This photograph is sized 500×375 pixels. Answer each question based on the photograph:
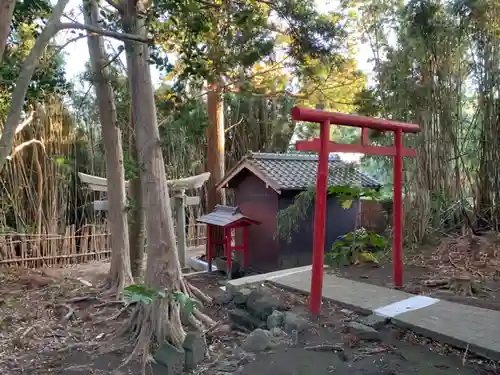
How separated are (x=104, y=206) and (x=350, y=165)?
413 cm

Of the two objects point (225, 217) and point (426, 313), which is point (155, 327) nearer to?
point (426, 313)

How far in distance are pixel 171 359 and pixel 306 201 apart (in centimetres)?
353

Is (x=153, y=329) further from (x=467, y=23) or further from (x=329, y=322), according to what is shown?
(x=467, y=23)

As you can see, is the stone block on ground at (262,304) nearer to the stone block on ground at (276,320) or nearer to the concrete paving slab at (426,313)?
the stone block on ground at (276,320)

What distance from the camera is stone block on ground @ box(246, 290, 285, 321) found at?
3.85 m

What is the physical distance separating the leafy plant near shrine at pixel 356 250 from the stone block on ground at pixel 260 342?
97.4 inches

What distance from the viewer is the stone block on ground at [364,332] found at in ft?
10.6

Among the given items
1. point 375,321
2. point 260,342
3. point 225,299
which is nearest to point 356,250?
point 225,299

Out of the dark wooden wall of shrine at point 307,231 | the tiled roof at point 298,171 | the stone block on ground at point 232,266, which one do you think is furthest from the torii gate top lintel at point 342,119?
the stone block on ground at point 232,266

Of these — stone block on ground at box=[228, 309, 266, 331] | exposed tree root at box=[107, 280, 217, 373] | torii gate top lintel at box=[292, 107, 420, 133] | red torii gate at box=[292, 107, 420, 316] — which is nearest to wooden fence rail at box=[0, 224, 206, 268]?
exposed tree root at box=[107, 280, 217, 373]

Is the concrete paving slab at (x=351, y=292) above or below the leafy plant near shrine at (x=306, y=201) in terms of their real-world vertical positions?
below

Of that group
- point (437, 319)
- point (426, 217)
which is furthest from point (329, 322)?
point (426, 217)

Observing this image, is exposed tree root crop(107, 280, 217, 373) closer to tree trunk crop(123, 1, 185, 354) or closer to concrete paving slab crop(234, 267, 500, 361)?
tree trunk crop(123, 1, 185, 354)

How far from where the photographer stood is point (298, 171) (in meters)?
7.91
